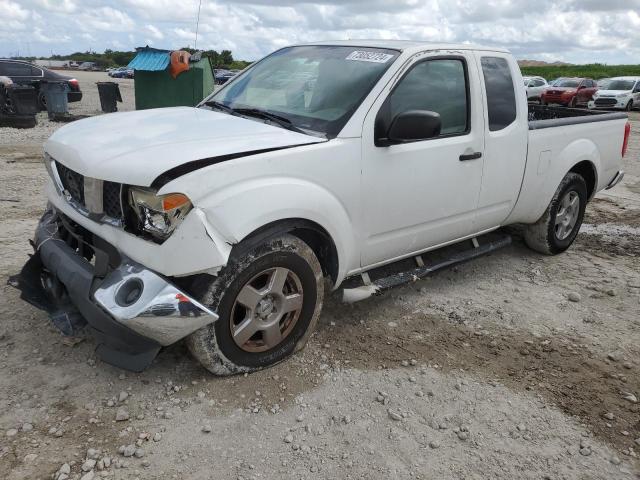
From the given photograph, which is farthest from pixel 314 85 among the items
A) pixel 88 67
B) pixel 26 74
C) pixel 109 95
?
pixel 88 67

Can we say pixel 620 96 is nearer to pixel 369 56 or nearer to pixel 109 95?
pixel 109 95

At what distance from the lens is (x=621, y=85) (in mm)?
24812

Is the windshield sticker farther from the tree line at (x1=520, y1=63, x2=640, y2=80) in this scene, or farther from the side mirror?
the tree line at (x1=520, y1=63, x2=640, y2=80)

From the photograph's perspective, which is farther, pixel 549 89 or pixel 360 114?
pixel 549 89

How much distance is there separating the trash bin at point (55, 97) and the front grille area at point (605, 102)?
21664 mm

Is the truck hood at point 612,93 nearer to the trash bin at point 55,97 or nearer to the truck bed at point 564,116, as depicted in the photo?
the truck bed at point 564,116

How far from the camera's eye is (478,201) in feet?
13.4

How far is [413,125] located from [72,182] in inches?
78.5

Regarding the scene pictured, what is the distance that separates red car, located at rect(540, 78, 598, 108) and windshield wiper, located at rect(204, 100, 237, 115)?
25671 mm

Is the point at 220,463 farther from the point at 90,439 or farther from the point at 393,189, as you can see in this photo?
the point at 393,189

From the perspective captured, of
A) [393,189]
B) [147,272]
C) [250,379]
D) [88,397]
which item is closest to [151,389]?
[88,397]

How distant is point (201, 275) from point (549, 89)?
28226mm

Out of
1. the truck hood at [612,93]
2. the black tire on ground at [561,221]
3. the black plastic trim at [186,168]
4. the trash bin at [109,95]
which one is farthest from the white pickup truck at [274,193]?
the truck hood at [612,93]

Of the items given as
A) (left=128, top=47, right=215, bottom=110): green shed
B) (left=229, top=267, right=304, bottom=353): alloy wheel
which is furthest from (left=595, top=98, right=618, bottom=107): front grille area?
(left=229, top=267, right=304, bottom=353): alloy wheel
